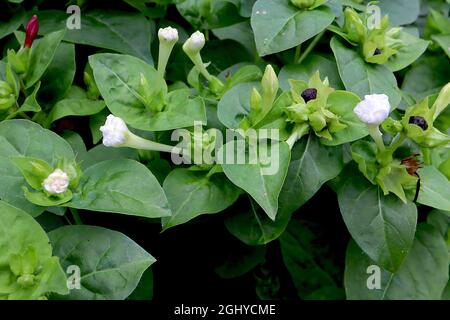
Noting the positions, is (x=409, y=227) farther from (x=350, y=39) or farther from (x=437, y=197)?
(x=350, y=39)

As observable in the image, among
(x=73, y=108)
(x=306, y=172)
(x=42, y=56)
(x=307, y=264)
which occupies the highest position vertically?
(x=42, y=56)

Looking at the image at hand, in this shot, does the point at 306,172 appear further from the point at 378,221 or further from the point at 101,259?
the point at 101,259

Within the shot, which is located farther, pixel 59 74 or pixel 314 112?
pixel 59 74

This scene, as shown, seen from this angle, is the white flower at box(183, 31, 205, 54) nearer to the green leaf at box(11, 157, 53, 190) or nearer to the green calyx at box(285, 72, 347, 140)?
the green calyx at box(285, 72, 347, 140)

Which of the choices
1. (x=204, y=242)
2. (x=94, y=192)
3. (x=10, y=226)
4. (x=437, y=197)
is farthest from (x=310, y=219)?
(x=10, y=226)

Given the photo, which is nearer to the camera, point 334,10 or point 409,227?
point 409,227

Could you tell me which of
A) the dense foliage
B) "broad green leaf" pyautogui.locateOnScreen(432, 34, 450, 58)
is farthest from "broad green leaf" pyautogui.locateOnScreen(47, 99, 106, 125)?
"broad green leaf" pyautogui.locateOnScreen(432, 34, 450, 58)

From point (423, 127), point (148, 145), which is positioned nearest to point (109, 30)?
point (148, 145)
